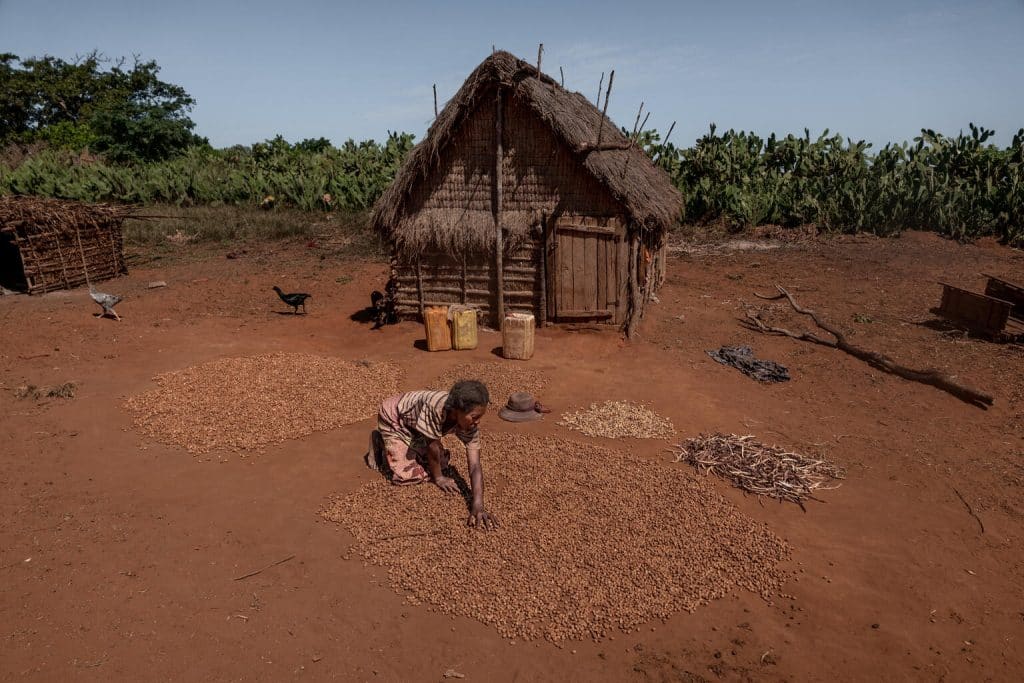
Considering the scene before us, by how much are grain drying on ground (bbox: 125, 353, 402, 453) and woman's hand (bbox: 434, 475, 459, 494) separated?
2.37 metres

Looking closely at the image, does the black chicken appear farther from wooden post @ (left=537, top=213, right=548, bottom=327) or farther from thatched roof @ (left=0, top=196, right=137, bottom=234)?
thatched roof @ (left=0, top=196, right=137, bottom=234)

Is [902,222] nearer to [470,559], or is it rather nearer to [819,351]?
[819,351]

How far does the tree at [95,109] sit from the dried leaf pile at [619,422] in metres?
32.3

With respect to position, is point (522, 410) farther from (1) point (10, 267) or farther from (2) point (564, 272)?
(1) point (10, 267)

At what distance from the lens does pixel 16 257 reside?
17.0m

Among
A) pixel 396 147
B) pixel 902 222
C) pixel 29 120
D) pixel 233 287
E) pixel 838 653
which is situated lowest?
pixel 838 653

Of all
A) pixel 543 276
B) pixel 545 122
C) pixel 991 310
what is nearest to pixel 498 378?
pixel 543 276

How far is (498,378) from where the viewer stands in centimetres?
974

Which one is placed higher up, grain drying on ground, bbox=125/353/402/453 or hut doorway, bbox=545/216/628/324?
hut doorway, bbox=545/216/628/324

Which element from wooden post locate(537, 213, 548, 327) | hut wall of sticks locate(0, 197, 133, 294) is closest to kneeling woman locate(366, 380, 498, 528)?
wooden post locate(537, 213, 548, 327)

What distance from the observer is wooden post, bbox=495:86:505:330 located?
1123 cm

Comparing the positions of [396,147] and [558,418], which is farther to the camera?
[396,147]

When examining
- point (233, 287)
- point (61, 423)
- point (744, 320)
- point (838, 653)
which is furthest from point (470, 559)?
point (233, 287)

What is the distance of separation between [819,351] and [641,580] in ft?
24.9
